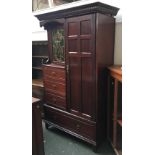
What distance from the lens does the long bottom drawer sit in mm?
2094

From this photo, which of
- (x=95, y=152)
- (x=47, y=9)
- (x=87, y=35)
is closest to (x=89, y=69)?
(x=87, y=35)

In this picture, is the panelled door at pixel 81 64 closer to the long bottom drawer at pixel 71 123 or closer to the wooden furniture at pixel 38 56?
the long bottom drawer at pixel 71 123

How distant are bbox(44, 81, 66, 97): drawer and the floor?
0.64 meters

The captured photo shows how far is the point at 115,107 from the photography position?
193cm

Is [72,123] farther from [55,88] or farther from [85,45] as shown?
[85,45]

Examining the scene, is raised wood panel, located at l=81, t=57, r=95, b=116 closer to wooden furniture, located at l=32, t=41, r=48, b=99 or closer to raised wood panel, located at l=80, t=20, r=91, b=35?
raised wood panel, located at l=80, t=20, r=91, b=35

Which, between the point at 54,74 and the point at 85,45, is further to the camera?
the point at 54,74

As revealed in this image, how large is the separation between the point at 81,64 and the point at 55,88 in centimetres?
64

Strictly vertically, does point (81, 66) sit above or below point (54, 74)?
above

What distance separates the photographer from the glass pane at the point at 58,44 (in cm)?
239

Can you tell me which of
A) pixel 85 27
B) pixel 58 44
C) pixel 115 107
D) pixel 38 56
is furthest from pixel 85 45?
pixel 38 56
